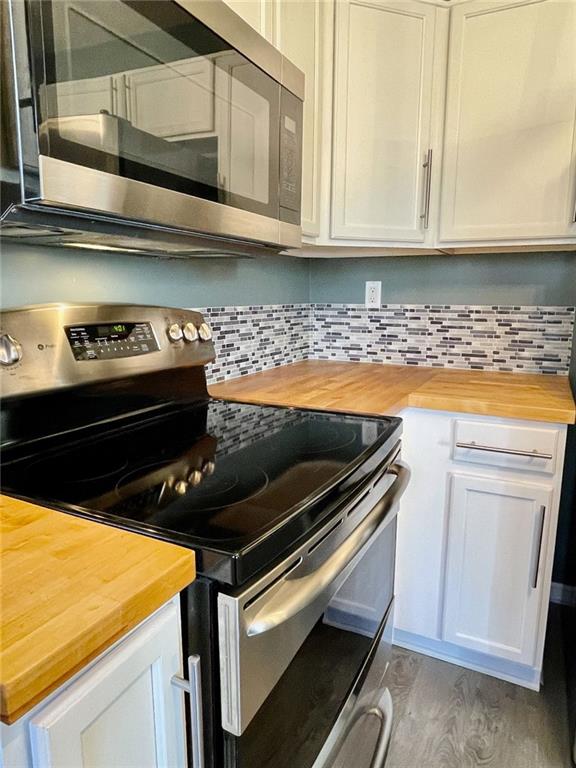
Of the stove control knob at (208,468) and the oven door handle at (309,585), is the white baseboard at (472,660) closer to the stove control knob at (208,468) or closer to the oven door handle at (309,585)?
the oven door handle at (309,585)

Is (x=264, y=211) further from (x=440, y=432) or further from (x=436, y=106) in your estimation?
(x=436, y=106)

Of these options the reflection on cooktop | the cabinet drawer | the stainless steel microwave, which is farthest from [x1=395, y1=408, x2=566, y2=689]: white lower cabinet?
the stainless steel microwave

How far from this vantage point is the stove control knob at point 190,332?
1275 mm

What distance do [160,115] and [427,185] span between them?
1119mm

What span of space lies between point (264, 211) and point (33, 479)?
0.70m

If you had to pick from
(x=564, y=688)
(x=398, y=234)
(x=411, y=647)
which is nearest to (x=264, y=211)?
(x=398, y=234)

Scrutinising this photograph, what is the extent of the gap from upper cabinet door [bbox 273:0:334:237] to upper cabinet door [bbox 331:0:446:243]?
0.15 feet

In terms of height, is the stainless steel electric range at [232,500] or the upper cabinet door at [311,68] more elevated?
the upper cabinet door at [311,68]

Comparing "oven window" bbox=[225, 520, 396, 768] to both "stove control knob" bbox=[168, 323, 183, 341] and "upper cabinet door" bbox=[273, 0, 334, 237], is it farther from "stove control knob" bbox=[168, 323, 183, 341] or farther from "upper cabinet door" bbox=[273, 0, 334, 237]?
"upper cabinet door" bbox=[273, 0, 334, 237]

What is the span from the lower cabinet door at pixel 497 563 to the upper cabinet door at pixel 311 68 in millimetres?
940

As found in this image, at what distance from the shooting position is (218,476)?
0.85m

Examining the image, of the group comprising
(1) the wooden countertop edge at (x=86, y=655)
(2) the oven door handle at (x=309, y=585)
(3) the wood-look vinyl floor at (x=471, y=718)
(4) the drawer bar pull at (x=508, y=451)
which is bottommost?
(3) the wood-look vinyl floor at (x=471, y=718)

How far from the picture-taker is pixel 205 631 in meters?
0.61

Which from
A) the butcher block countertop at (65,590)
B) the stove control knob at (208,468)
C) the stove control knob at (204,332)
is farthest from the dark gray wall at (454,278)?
the butcher block countertop at (65,590)
